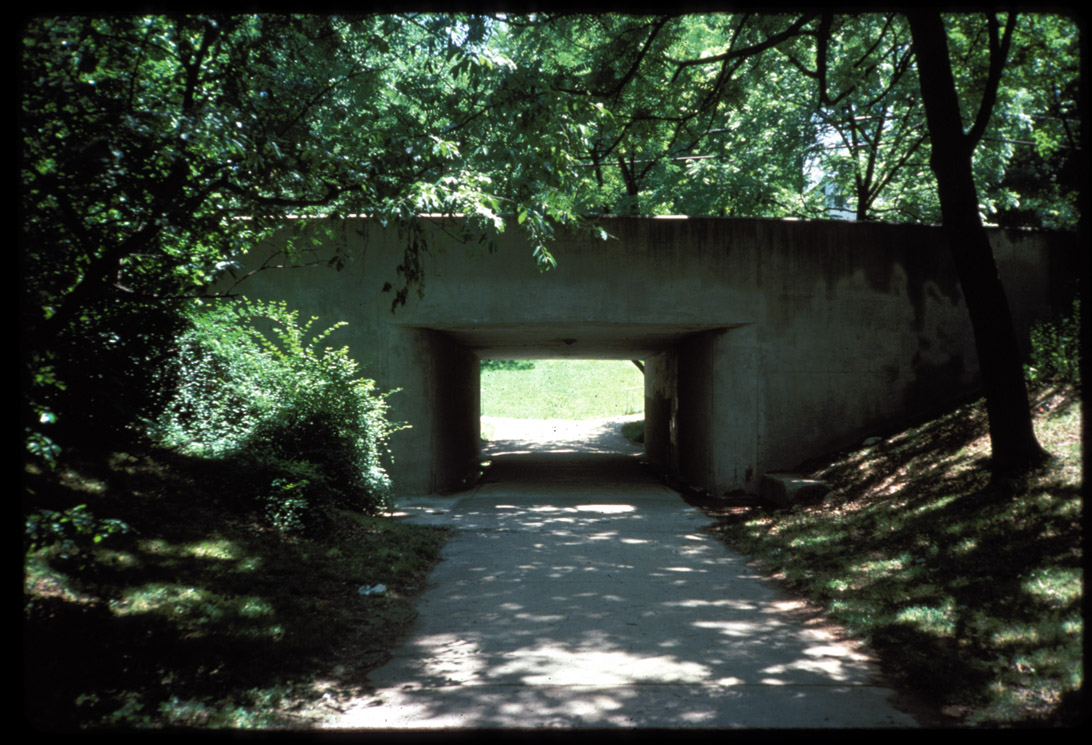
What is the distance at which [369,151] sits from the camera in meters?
6.15

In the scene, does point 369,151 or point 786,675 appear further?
point 369,151

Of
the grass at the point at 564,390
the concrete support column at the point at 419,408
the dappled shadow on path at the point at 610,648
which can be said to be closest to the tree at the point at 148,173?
the dappled shadow on path at the point at 610,648

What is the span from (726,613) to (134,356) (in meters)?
6.06

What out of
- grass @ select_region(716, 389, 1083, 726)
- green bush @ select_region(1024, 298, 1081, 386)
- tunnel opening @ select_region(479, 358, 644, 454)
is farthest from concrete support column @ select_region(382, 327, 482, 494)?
tunnel opening @ select_region(479, 358, 644, 454)

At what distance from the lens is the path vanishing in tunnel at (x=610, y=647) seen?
377 cm

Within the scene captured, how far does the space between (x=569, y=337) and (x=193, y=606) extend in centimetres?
1065

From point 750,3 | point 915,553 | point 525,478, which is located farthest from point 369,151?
point 525,478

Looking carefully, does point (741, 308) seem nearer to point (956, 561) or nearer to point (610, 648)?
point (956, 561)

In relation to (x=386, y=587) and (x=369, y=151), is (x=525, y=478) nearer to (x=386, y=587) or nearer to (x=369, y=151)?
(x=386, y=587)

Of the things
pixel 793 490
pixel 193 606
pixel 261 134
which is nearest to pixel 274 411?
pixel 193 606

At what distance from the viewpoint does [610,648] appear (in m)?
4.78

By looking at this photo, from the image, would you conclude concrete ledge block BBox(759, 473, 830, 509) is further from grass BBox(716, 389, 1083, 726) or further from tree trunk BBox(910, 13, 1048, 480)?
tree trunk BBox(910, 13, 1048, 480)

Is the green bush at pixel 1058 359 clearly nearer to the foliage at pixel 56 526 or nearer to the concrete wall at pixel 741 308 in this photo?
the concrete wall at pixel 741 308

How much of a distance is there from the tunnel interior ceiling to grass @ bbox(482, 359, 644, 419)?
14.5 m
